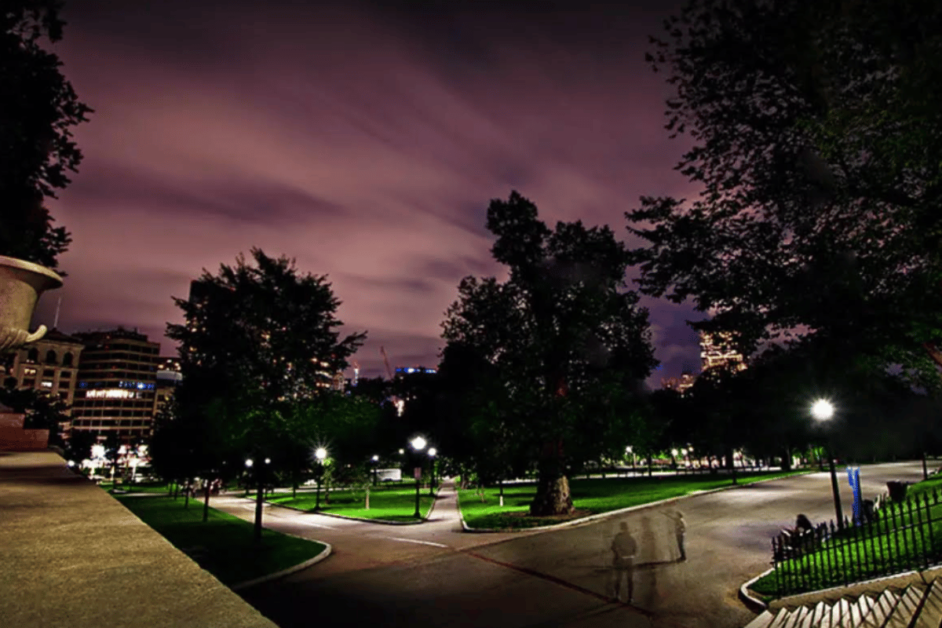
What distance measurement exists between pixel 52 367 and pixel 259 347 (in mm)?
156721

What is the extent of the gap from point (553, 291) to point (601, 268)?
293 cm

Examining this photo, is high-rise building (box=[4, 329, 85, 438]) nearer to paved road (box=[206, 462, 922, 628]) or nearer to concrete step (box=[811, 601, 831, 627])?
paved road (box=[206, 462, 922, 628])

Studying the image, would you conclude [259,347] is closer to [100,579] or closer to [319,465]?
[319,465]

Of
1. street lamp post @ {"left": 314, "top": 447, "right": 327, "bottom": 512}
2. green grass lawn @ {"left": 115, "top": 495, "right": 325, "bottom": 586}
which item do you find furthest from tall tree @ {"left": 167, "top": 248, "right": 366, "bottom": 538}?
street lamp post @ {"left": 314, "top": 447, "right": 327, "bottom": 512}

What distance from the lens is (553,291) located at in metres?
26.8

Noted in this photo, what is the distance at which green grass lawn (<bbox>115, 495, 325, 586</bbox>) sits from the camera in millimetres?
16028

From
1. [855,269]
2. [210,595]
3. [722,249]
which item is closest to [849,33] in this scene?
[855,269]

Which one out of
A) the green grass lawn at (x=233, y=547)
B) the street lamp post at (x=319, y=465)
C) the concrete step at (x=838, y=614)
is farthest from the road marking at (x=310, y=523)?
the concrete step at (x=838, y=614)

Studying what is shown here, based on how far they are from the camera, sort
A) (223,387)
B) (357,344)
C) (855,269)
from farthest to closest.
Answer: (357,344)
(223,387)
(855,269)

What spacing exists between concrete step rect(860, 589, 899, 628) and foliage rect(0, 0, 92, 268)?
1746cm

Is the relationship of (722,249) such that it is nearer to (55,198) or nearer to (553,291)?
(553,291)

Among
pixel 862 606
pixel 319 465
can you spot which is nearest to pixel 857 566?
pixel 862 606

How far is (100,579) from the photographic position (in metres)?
2.55

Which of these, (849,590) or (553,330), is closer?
(849,590)
